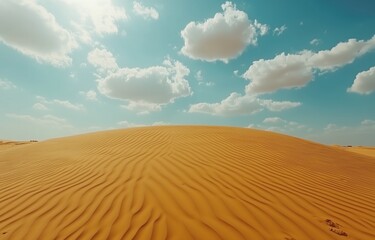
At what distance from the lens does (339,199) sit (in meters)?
4.90

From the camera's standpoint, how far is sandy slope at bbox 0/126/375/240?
353 cm

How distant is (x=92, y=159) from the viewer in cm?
752

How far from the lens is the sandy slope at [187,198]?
3.53 meters

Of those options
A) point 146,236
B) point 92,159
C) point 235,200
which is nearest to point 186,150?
point 92,159

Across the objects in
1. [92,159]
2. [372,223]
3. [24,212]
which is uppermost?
[92,159]

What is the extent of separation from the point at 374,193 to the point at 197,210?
13.8ft

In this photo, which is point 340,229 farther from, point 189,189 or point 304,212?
point 189,189

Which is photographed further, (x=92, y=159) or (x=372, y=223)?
(x=92, y=159)

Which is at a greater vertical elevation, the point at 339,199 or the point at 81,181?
the point at 81,181

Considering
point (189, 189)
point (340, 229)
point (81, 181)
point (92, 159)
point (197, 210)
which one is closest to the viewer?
point (340, 229)

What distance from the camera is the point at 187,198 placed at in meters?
4.36

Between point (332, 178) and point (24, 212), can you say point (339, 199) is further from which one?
point (24, 212)

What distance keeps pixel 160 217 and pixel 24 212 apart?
2.41 metres

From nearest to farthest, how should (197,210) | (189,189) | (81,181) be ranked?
(197,210) → (189,189) → (81,181)
